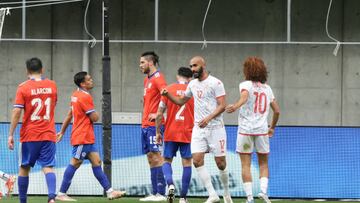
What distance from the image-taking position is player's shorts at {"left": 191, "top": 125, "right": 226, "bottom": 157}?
12609 mm

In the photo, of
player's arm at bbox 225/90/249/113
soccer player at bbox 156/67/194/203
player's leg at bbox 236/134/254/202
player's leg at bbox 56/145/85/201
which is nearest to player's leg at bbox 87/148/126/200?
player's leg at bbox 56/145/85/201

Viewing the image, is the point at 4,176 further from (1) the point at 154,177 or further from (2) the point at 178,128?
(2) the point at 178,128

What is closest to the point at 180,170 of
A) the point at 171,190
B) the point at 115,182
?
the point at 115,182

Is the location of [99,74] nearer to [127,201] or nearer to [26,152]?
[127,201]

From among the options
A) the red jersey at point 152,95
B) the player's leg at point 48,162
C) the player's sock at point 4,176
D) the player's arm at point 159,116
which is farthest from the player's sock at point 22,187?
the player's sock at point 4,176

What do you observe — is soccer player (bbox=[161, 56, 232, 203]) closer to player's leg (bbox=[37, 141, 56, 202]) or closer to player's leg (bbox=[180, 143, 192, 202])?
player's leg (bbox=[180, 143, 192, 202])

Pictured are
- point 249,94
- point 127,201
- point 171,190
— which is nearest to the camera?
point 249,94

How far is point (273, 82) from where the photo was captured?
2064 cm

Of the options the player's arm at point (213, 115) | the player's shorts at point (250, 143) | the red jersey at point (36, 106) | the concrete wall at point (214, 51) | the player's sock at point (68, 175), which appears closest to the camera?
the red jersey at point (36, 106)

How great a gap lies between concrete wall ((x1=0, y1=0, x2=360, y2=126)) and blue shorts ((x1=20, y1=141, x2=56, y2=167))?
845cm

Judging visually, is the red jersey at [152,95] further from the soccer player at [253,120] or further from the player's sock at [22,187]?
the player's sock at [22,187]

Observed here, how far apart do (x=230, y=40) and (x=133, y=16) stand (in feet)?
7.30

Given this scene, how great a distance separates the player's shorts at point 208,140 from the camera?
1261 centimetres

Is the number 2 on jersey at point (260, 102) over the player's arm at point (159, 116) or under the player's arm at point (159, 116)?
over
